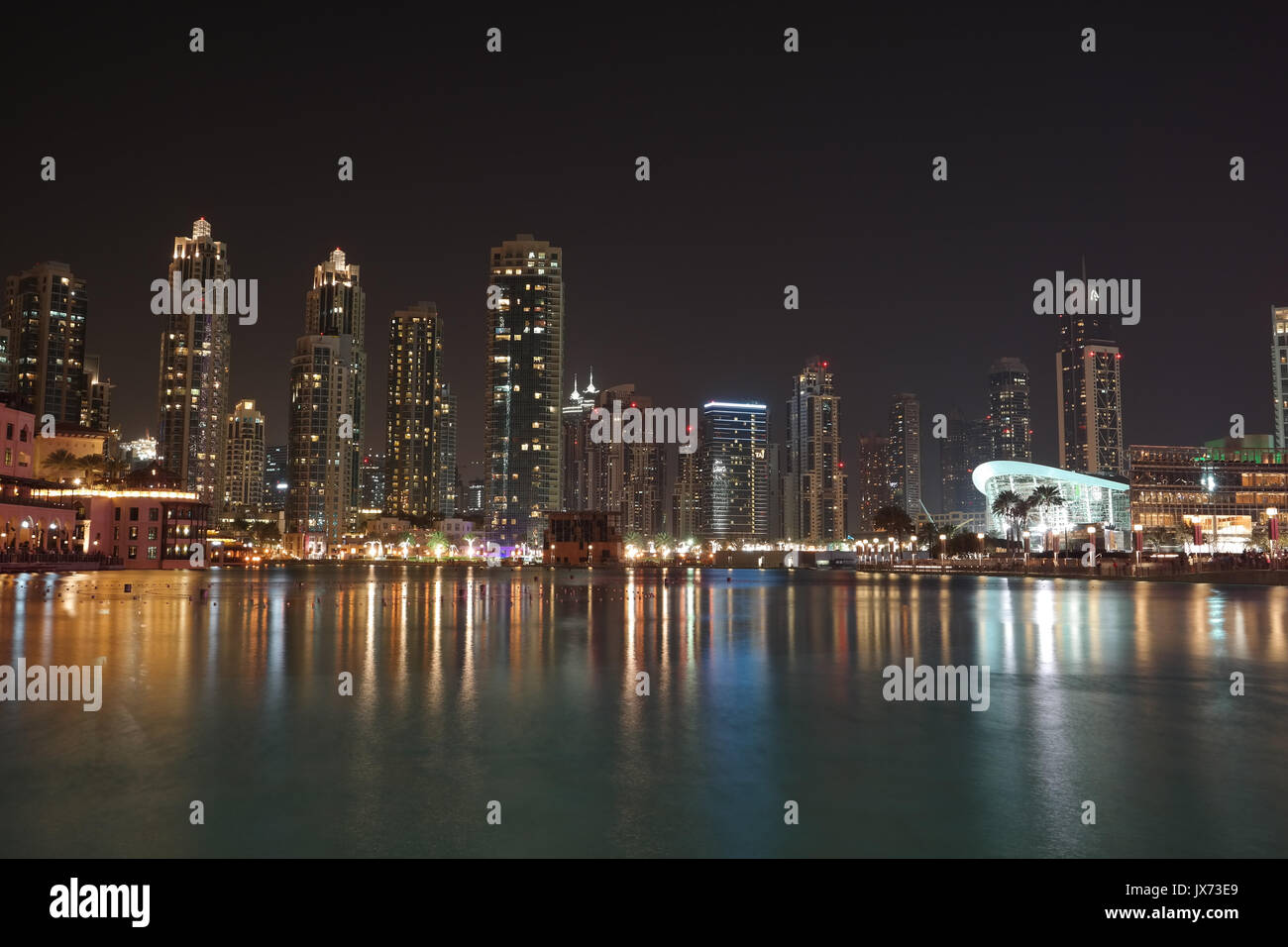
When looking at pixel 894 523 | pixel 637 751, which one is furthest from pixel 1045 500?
pixel 637 751

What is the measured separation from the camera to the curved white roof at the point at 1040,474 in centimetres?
16221

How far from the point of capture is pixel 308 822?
8.24 m

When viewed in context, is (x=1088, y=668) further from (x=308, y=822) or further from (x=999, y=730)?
(x=308, y=822)

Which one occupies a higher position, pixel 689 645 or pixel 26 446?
pixel 26 446

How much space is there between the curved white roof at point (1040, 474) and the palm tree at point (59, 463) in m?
169

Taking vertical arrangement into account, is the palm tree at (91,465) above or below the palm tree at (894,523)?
above

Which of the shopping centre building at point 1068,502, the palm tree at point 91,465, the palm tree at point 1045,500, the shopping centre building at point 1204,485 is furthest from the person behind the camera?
the shopping centre building at point 1204,485

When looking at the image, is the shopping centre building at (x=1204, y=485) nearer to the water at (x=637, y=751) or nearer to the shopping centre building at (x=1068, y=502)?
the shopping centre building at (x=1068, y=502)

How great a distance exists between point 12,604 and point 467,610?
2079 centimetres

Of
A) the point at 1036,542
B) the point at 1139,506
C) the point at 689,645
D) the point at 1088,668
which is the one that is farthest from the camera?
the point at 1036,542

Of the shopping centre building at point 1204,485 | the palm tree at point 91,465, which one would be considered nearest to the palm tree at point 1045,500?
the shopping centre building at point 1204,485
